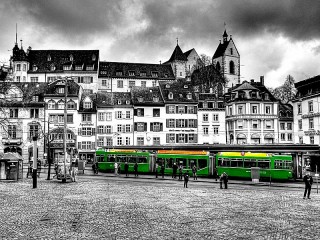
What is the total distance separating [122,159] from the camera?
49969mm

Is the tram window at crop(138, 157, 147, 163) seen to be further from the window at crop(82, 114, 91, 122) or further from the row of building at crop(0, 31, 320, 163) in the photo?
the window at crop(82, 114, 91, 122)

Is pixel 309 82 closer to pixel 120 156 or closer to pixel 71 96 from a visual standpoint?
pixel 120 156

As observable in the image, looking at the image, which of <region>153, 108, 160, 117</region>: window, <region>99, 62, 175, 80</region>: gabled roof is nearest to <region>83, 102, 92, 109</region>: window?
<region>153, 108, 160, 117</region>: window

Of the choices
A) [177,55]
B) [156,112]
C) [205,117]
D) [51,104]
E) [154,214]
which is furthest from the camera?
[177,55]

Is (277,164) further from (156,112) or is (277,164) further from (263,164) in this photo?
(156,112)

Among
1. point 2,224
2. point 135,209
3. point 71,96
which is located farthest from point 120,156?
point 2,224

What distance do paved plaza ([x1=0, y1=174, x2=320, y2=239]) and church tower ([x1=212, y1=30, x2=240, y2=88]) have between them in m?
95.3

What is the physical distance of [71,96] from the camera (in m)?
70.6

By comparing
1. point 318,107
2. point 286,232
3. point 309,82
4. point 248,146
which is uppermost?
point 309,82

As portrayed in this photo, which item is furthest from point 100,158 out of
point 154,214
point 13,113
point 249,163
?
point 154,214

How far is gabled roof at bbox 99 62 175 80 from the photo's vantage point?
97500 millimetres

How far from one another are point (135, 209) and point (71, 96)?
2023 inches

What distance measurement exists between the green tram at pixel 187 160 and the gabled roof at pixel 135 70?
52.7 m

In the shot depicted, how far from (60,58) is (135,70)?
1714 cm
